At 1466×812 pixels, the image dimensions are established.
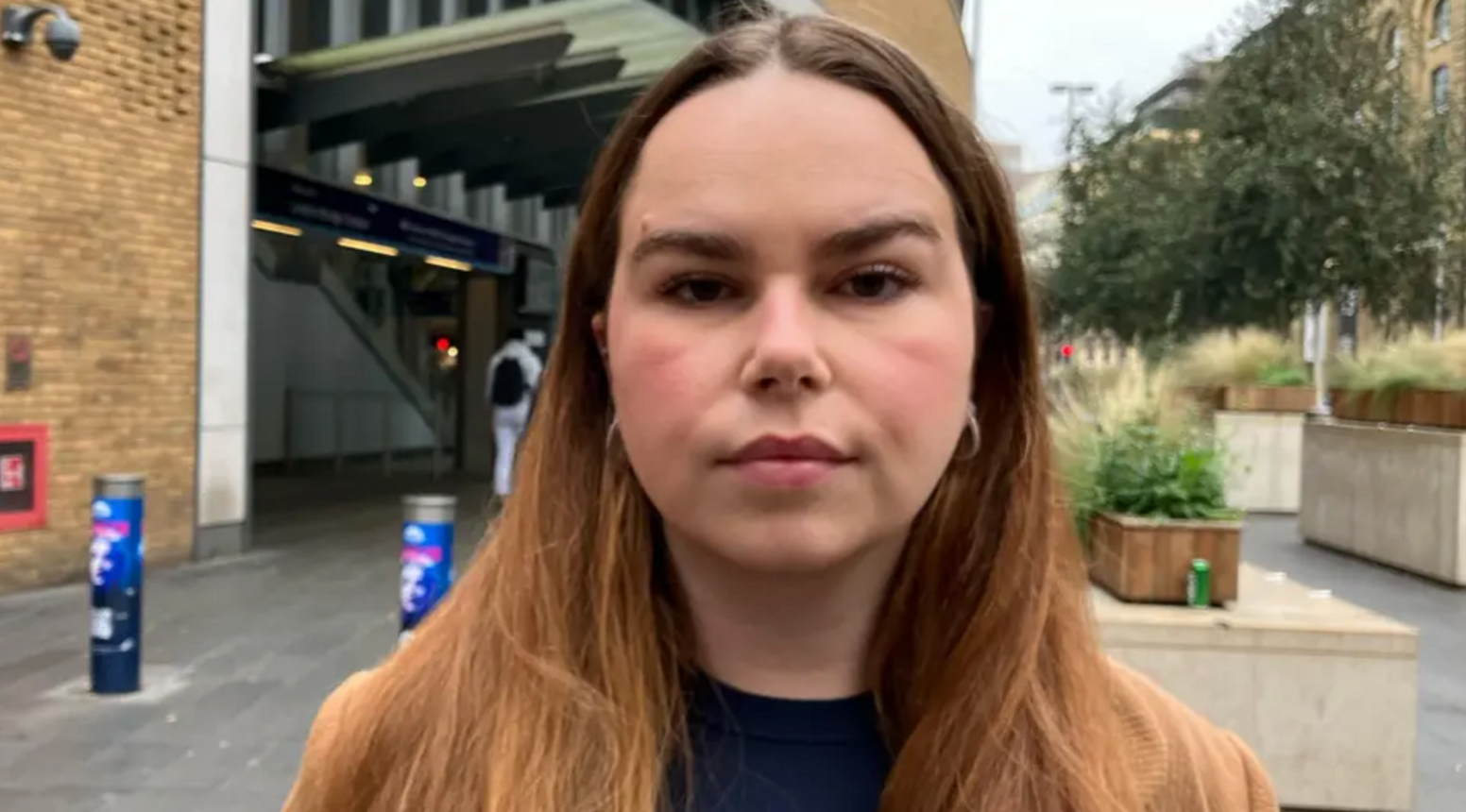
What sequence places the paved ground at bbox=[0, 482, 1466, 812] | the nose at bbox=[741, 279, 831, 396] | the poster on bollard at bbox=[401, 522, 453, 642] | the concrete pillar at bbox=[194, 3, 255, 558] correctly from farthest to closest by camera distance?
the concrete pillar at bbox=[194, 3, 255, 558], the poster on bollard at bbox=[401, 522, 453, 642], the paved ground at bbox=[0, 482, 1466, 812], the nose at bbox=[741, 279, 831, 396]

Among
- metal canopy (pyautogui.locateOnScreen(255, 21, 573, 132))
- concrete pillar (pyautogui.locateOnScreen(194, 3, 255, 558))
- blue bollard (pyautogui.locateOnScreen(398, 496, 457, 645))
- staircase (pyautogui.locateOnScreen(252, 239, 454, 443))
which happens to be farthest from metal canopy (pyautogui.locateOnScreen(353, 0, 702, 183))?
blue bollard (pyautogui.locateOnScreen(398, 496, 457, 645))

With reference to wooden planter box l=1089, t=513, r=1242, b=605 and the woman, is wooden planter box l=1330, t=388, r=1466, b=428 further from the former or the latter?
the woman

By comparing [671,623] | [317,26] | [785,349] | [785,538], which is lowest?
[671,623]

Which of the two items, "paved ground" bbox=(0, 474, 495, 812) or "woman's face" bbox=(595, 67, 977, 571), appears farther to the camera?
"paved ground" bbox=(0, 474, 495, 812)

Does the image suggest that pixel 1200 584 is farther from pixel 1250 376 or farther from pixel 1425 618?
pixel 1250 376

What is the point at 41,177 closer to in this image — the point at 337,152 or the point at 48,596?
the point at 48,596

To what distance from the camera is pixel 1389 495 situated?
10.9 metres

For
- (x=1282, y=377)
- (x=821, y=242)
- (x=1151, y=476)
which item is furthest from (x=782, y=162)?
(x=1282, y=377)

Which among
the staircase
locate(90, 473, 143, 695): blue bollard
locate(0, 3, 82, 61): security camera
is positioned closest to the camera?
locate(90, 473, 143, 695): blue bollard

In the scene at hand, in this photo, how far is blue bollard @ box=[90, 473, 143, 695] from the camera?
20.3 feet

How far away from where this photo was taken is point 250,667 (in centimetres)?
699

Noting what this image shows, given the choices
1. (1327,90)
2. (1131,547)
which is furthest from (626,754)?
(1327,90)

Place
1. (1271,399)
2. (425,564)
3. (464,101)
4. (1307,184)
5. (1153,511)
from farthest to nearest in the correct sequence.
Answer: (1307,184)
(1271,399)
(464,101)
(425,564)
(1153,511)

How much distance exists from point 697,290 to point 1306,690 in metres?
4.23
